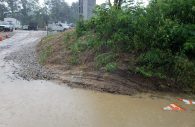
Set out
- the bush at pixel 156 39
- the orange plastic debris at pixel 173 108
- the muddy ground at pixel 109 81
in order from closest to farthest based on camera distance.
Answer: the orange plastic debris at pixel 173 108, the muddy ground at pixel 109 81, the bush at pixel 156 39

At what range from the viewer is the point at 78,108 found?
314 inches

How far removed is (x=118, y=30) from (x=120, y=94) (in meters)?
3.22

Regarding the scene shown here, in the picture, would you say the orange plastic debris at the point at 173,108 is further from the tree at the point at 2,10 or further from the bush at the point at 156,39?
the tree at the point at 2,10

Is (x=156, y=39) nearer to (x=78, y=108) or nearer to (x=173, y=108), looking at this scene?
(x=173, y=108)

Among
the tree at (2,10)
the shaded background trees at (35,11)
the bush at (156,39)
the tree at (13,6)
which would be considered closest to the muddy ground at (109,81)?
the bush at (156,39)

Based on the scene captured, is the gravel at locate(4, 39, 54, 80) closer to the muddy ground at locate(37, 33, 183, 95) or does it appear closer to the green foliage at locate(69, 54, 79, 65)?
the muddy ground at locate(37, 33, 183, 95)

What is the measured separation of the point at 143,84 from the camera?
998cm

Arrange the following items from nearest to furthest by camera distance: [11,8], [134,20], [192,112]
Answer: [192,112], [134,20], [11,8]

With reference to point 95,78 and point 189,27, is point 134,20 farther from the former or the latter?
point 95,78

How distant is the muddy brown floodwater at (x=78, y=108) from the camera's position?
693 cm

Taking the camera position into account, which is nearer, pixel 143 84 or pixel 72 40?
pixel 143 84

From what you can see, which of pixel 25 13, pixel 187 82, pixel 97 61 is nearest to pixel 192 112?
pixel 187 82

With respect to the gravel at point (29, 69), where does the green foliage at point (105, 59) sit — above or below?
above

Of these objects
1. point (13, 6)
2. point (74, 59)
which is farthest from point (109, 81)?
point (13, 6)
